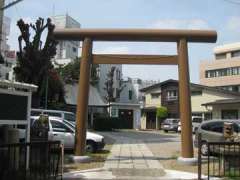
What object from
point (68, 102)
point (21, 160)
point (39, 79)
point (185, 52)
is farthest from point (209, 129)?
point (68, 102)

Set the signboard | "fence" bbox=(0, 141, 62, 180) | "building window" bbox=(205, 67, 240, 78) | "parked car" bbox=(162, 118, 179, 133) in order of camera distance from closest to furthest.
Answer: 1. "fence" bbox=(0, 141, 62, 180)
2. the signboard
3. "parked car" bbox=(162, 118, 179, 133)
4. "building window" bbox=(205, 67, 240, 78)

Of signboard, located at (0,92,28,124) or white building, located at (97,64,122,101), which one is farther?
white building, located at (97,64,122,101)

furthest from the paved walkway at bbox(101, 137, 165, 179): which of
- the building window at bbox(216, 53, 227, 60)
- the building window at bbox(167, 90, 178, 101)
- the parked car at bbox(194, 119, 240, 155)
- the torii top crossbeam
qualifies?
the building window at bbox(216, 53, 227, 60)

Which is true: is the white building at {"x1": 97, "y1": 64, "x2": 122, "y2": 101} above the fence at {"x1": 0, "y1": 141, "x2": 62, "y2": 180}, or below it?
above

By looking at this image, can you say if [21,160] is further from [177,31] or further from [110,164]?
[177,31]

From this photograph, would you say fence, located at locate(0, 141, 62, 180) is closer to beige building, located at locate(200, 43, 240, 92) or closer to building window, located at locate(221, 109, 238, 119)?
building window, located at locate(221, 109, 238, 119)

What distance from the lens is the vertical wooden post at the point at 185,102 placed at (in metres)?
17.5

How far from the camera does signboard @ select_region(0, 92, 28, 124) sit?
43.7ft

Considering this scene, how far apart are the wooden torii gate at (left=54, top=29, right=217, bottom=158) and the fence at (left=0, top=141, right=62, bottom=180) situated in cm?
430

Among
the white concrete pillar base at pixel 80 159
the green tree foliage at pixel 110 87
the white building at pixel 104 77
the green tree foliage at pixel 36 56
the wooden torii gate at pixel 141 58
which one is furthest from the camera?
the white building at pixel 104 77

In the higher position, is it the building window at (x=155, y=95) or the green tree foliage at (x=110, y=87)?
the green tree foliage at (x=110, y=87)

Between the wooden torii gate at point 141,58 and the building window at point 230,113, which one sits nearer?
the wooden torii gate at point 141,58

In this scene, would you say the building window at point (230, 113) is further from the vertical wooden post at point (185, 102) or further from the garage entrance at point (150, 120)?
the vertical wooden post at point (185, 102)

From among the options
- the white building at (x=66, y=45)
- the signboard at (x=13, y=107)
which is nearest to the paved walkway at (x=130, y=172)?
the signboard at (x=13, y=107)
